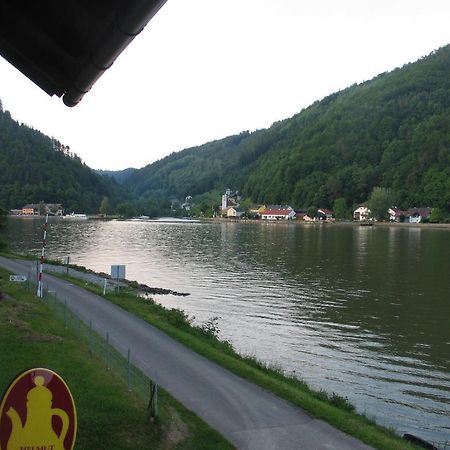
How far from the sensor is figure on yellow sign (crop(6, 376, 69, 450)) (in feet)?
14.9

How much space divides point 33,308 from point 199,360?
906 centimetres

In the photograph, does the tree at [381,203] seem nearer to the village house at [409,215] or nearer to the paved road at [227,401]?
the village house at [409,215]

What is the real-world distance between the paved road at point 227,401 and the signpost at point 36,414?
24.6 feet

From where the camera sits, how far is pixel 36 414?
4.64 m

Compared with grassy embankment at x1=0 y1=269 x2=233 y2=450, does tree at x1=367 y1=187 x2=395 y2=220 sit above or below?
above

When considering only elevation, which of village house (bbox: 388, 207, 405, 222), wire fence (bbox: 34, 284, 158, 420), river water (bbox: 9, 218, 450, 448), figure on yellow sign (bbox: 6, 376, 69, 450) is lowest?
river water (bbox: 9, 218, 450, 448)

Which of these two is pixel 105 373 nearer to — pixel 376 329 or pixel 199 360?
pixel 199 360

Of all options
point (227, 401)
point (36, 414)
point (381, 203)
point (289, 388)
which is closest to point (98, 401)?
point (227, 401)

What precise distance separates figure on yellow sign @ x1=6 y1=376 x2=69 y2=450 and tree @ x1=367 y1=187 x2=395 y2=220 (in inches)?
7127

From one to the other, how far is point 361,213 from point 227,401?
187m

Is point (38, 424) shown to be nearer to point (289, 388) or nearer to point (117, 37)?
point (117, 37)

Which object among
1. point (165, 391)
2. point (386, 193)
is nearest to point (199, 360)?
point (165, 391)

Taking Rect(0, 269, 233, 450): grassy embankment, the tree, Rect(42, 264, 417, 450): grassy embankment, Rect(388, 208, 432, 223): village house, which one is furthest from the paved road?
Rect(388, 208, 432, 223): village house

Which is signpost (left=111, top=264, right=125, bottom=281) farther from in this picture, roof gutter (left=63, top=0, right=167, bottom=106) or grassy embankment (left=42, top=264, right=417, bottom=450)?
roof gutter (left=63, top=0, right=167, bottom=106)
